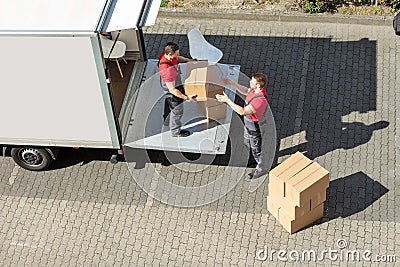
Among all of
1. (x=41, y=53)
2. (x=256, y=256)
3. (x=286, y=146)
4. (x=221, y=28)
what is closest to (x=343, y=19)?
(x=221, y=28)

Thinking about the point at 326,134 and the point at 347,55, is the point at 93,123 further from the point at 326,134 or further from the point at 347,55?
the point at 347,55

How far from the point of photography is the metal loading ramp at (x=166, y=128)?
10.5 m

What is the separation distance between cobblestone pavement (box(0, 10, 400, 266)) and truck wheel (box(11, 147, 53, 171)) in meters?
0.19

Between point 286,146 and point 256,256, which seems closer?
point 256,256

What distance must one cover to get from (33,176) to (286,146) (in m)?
4.36

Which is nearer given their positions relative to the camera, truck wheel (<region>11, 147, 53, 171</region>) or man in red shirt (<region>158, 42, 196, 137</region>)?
man in red shirt (<region>158, 42, 196, 137</region>)

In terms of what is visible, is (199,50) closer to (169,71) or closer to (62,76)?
(169,71)

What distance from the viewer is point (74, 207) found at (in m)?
10.8

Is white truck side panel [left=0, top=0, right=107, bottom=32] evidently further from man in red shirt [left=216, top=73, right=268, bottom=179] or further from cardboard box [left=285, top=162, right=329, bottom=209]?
cardboard box [left=285, top=162, right=329, bottom=209]

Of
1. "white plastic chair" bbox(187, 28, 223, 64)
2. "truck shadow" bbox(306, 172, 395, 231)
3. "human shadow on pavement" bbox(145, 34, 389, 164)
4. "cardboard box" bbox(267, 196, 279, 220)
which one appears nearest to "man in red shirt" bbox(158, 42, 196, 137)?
"white plastic chair" bbox(187, 28, 223, 64)

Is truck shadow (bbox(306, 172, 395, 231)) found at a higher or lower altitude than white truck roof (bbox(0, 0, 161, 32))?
lower

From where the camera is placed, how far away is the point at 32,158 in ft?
36.1

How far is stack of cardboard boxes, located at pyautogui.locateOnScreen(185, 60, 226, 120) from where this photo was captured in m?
10.4

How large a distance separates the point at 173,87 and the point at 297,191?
2.58 metres
